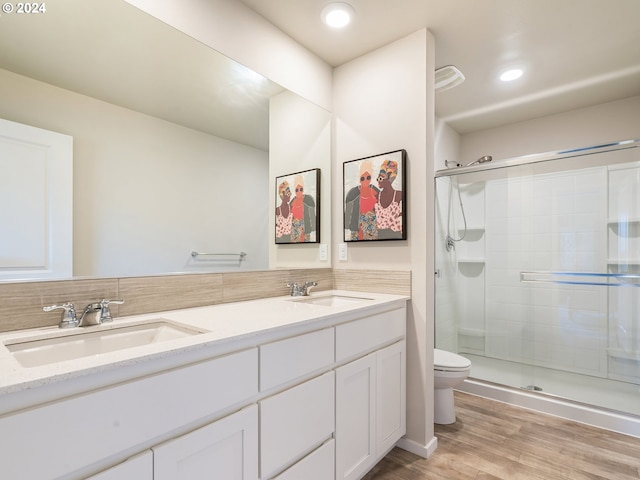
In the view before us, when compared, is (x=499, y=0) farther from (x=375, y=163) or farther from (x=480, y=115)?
(x=480, y=115)

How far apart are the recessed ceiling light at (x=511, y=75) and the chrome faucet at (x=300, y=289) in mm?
2140

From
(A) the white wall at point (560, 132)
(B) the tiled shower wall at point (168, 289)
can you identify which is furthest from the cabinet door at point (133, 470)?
(A) the white wall at point (560, 132)

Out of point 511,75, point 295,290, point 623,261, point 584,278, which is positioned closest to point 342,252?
point 295,290

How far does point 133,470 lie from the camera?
79cm

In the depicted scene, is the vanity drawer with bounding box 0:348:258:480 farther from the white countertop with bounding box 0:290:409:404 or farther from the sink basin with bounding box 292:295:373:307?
the sink basin with bounding box 292:295:373:307

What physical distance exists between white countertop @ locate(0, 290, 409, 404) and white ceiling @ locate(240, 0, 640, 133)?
1.59m

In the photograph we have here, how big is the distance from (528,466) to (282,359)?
161 centimetres

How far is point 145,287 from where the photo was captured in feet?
4.57

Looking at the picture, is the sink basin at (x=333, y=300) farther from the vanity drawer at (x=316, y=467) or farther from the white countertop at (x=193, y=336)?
the vanity drawer at (x=316, y=467)

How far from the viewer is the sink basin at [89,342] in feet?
3.26

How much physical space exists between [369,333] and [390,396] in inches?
16.5

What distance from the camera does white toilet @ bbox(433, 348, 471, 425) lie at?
2.13 m

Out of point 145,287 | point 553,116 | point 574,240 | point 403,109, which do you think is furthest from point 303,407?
point 553,116
